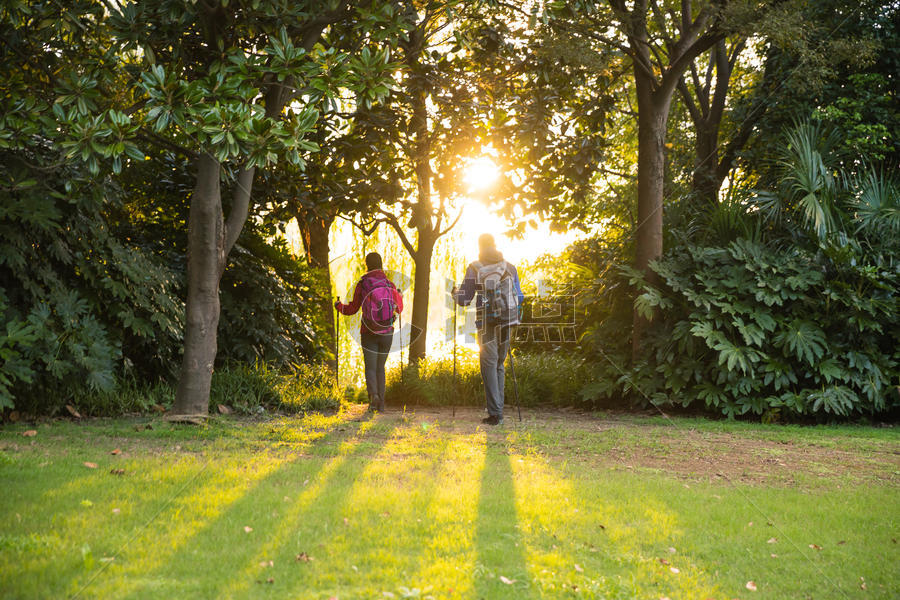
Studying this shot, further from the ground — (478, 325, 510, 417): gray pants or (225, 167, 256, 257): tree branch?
(225, 167, 256, 257): tree branch

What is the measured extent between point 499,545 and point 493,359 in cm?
500

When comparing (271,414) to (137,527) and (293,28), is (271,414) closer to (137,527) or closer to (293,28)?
(293,28)

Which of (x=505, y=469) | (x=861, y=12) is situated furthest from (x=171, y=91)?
(x=861, y=12)

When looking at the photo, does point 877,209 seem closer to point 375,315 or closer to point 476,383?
point 476,383

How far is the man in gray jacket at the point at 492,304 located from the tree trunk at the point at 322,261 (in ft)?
14.0

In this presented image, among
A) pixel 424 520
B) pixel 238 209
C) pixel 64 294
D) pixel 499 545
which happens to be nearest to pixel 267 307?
pixel 238 209

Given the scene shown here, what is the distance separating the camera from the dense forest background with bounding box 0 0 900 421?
694 centimetres

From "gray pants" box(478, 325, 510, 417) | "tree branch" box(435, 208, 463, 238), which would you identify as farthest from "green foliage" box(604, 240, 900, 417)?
"tree branch" box(435, 208, 463, 238)

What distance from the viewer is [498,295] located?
8953 millimetres

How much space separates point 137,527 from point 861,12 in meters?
15.2

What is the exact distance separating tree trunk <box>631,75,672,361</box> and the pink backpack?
387 cm

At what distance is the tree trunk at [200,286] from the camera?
26.1ft

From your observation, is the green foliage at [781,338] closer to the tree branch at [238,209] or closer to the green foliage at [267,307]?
the green foliage at [267,307]

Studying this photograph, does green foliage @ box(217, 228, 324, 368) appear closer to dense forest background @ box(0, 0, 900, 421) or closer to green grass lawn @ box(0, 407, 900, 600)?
dense forest background @ box(0, 0, 900, 421)
